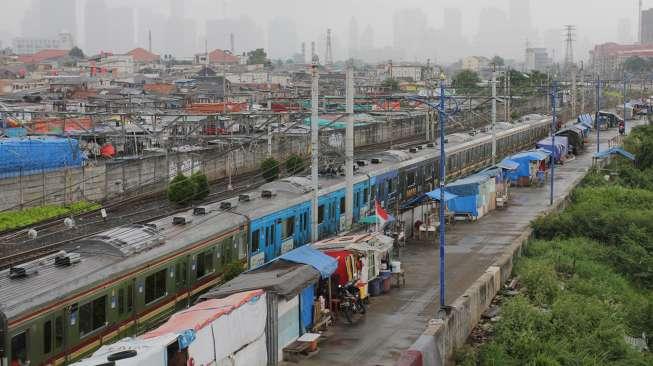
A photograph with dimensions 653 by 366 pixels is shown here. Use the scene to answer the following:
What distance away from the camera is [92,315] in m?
13.9

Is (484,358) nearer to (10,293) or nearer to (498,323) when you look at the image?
(498,323)

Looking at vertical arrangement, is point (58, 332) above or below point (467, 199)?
above

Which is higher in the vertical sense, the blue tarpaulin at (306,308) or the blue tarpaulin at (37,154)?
the blue tarpaulin at (37,154)

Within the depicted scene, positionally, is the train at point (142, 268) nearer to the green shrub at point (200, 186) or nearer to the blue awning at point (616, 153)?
the green shrub at point (200, 186)

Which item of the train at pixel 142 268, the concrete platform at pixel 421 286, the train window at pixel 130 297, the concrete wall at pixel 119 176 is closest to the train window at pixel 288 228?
the train at pixel 142 268

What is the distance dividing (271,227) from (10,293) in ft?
29.9

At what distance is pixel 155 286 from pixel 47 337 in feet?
10.9

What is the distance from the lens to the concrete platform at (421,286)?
632 inches

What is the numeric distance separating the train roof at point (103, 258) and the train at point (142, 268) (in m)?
0.02

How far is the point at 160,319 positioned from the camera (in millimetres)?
16016

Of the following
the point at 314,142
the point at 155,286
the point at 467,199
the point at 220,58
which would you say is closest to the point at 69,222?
the point at 314,142

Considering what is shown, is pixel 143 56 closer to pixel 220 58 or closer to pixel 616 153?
pixel 220 58

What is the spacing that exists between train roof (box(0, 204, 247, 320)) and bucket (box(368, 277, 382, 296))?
3.35 m

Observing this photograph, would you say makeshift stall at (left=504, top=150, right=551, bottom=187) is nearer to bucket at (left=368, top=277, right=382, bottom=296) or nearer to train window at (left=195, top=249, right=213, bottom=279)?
bucket at (left=368, top=277, right=382, bottom=296)
